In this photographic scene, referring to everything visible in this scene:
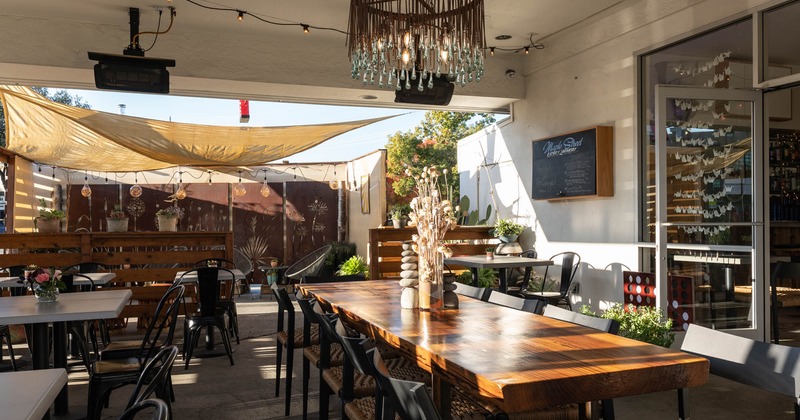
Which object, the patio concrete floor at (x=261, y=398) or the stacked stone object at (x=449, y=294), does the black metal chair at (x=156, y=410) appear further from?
the patio concrete floor at (x=261, y=398)

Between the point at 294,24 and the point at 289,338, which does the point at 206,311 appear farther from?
the point at 294,24

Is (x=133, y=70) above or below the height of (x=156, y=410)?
above

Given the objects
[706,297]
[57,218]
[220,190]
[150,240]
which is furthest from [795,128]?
[220,190]

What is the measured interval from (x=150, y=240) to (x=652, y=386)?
261 inches

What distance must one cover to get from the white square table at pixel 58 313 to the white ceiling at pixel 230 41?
3189 millimetres

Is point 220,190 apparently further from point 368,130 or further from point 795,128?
point 368,130

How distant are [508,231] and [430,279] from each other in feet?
16.9

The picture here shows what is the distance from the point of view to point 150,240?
7363 mm

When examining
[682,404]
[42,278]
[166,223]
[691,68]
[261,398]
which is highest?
[691,68]

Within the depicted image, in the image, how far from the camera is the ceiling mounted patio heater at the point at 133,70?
239 inches

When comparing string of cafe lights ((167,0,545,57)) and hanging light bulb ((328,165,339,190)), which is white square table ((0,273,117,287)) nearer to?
string of cafe lights ((167,0,545,57))

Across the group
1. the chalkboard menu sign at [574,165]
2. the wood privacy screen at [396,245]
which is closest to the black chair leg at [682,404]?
the chalkboard menu sign at [574,165]

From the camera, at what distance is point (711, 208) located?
5383mm

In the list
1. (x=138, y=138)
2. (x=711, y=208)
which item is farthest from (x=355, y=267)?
(x=711, y=208)
